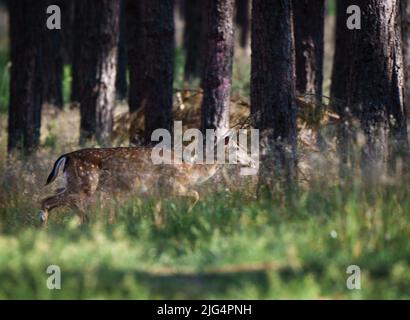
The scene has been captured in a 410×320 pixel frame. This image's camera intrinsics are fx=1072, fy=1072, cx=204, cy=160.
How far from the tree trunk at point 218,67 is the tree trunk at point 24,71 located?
328cm

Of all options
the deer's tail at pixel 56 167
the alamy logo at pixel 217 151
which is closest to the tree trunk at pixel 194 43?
the alamy logo at pixel 217 151

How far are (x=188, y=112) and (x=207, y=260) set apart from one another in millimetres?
9235

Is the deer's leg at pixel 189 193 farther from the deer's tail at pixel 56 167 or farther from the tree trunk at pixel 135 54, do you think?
the tree trunk at pixel 135 54

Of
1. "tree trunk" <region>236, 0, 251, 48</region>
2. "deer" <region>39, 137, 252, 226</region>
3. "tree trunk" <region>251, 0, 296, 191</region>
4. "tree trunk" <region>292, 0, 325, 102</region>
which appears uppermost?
"tree trunk" <region>236, 0, 251, 48</region>

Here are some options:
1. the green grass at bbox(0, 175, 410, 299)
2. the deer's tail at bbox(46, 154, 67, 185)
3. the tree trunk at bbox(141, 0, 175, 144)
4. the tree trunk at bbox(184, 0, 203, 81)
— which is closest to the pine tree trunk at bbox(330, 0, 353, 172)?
the tree trunk at bbox(141, 0, 175, 144)

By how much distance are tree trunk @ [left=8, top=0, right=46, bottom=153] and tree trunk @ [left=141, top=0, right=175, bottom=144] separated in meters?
2.18

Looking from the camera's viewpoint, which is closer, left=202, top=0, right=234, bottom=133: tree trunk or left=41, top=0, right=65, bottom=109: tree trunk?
left=202, top=0, right=234, bottom=133: tree trunk

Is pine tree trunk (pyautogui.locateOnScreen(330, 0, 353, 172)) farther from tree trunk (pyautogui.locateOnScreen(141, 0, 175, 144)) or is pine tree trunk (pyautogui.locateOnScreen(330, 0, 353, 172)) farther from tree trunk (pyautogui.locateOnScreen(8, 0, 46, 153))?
tree trunk (pyautogui.locateOnScreen(8, 0, 46, 153))

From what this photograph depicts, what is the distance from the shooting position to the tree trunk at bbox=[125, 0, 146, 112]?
18.9 meters

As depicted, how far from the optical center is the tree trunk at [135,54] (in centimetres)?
1888

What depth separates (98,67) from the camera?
18.5 metres

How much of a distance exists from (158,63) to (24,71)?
277 cm

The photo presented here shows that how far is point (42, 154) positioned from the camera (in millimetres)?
17141
